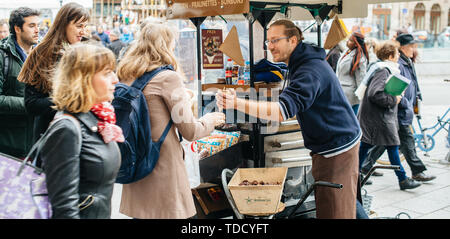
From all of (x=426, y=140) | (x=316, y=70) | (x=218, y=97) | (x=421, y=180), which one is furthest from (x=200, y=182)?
(x=426, y=140)

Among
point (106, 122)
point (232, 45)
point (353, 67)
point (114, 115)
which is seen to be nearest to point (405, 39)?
point (353, 67)

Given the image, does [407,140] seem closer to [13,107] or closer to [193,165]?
[193,165]

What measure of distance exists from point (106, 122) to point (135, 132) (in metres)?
0.62

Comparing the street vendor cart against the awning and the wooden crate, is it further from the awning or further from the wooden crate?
the wooden crate

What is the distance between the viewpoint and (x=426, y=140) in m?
7.55

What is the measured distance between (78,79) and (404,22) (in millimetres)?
45207

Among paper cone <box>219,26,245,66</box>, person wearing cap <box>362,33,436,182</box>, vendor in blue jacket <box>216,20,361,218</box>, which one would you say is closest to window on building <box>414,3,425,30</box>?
person wearing cap <box>362,33,436,182</box>

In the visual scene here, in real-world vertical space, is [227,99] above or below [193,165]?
above

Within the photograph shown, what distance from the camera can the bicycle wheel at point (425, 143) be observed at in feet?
24.7

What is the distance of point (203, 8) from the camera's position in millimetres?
3918

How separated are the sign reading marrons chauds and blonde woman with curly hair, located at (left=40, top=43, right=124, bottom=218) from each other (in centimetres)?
149

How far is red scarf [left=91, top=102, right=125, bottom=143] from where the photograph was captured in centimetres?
226
